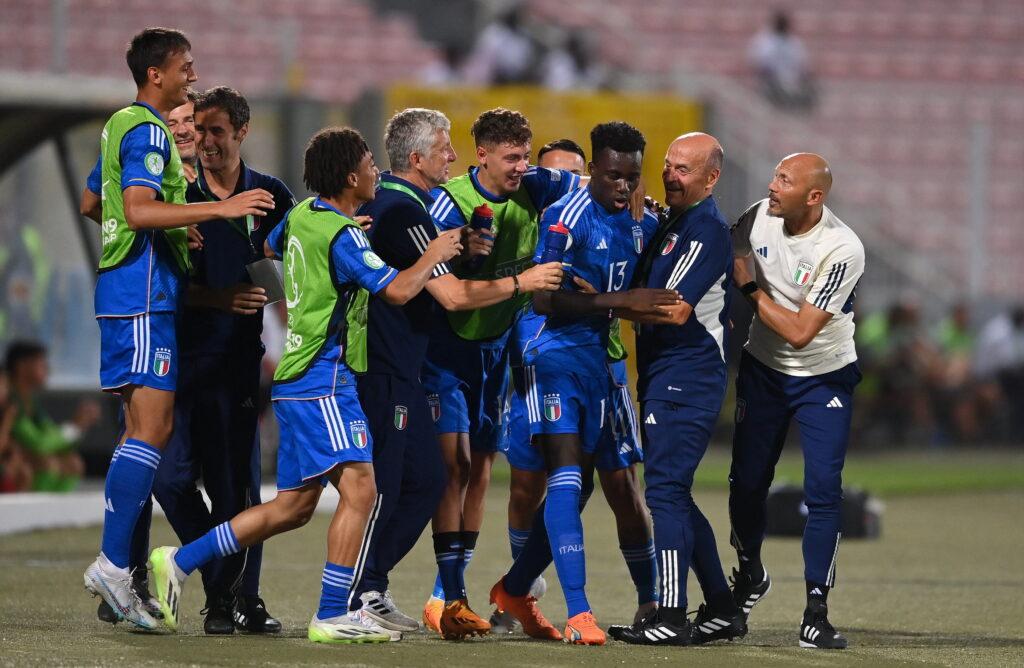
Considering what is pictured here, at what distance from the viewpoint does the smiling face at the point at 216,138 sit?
675 cm

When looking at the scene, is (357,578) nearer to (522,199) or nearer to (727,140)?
(522,199)

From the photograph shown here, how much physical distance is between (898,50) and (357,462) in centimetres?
2204

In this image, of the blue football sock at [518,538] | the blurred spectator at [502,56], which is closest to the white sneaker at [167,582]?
the blue football sock at [518,538]

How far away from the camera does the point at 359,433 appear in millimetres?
6301

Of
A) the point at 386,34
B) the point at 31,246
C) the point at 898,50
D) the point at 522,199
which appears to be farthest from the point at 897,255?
the point at 522,199

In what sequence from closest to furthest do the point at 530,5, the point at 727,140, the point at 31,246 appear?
1. the point at 31,246
2. the point at 727,140
3. the point at 530,5

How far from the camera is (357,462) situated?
20.6 feet

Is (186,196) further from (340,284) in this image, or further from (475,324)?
(475,324)

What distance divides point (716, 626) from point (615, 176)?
1.94 meters

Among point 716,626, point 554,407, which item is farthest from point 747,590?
point 554,407

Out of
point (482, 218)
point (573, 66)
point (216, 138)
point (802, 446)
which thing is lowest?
point (802, 446)

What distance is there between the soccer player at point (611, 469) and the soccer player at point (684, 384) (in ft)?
0.61

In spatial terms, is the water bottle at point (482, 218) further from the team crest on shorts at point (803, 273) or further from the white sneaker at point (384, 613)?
the white sneaker at point (384, 613)

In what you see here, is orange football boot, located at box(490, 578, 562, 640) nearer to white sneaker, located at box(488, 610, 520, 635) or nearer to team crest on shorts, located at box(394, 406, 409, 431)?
white sneaker, located at box(488, 610, 520, 635)
